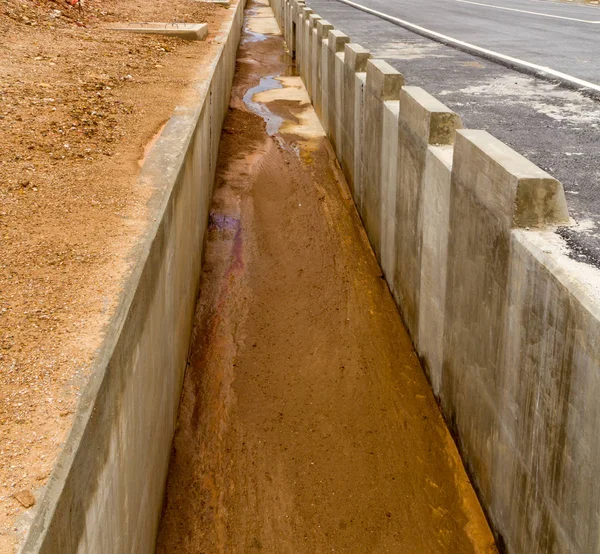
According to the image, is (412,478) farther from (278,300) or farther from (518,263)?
(278,300)

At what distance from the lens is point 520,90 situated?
33.9ft

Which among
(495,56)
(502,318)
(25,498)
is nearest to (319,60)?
(495,56)

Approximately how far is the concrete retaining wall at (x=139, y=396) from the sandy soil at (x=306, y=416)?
0.38 meters

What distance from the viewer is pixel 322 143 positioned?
14.4 m

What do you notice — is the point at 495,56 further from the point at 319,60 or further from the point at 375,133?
the point at 375,133

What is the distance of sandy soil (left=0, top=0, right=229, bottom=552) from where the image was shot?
310 centimetres

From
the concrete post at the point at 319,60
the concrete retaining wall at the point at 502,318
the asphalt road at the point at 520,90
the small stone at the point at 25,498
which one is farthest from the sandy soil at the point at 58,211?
the concrete post at the point at 319,60

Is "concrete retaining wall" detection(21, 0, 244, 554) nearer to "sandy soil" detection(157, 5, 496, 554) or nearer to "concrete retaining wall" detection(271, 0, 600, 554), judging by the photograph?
"sandy soil" detection(157, 5, 496, 554)

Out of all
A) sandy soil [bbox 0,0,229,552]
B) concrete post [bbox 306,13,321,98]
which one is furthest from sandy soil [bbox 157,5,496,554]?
concrete post [bbox 306,13,321,98]

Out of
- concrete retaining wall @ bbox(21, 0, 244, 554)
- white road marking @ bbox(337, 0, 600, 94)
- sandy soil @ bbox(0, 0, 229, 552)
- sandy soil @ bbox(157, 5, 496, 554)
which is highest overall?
white road marking @ bbox(337, 0, 600, 94)

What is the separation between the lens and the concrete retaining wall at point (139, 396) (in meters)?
2.79

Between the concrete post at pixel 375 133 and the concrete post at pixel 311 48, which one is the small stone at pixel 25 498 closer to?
the concrete post at pixel 375 133

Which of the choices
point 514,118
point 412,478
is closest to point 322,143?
point 514,118

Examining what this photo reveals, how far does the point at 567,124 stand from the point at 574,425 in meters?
5.40
